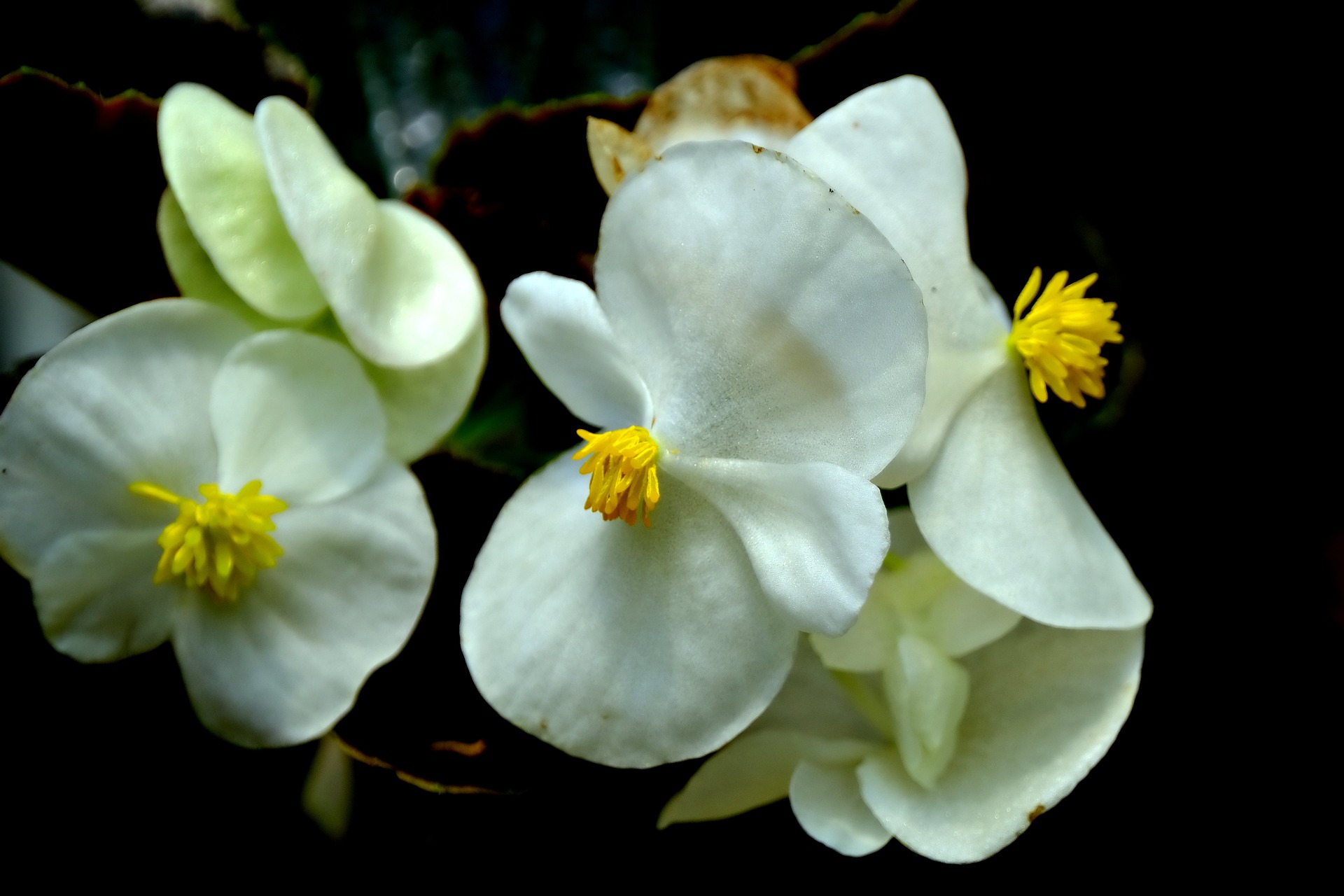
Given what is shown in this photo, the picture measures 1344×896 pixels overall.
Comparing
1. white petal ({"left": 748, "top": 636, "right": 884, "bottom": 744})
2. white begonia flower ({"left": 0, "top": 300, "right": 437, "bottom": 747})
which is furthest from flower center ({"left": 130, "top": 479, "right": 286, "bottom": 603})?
white petal ({"left": 748, "top": 636, "right": 884, "bottom": 744})

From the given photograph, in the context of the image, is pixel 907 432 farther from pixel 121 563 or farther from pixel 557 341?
pixel 121 563

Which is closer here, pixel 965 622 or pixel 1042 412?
pixel 965 622

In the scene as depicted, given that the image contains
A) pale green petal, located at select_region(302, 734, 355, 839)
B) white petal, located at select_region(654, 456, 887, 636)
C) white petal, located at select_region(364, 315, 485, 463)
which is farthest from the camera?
pale green petal, located at select_region(302, 734, 355, 839)

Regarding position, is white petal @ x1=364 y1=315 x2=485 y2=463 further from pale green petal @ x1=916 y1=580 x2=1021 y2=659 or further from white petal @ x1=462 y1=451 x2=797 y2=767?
pale green petal @ x1=916 y1=580 x2=1021 y2=659

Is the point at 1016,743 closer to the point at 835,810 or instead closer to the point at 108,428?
the point at 835,810

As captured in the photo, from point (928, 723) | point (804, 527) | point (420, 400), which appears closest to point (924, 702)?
point (928, 723)
